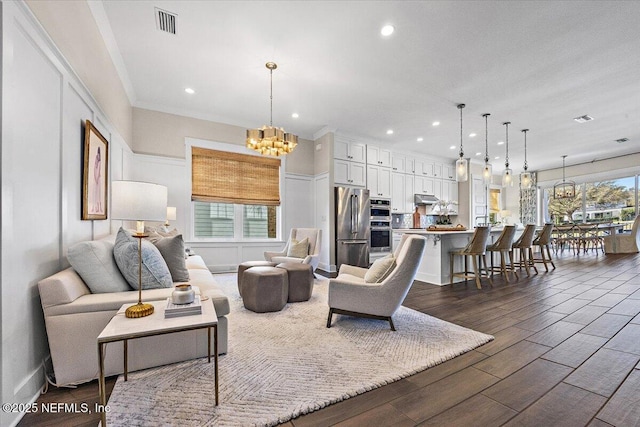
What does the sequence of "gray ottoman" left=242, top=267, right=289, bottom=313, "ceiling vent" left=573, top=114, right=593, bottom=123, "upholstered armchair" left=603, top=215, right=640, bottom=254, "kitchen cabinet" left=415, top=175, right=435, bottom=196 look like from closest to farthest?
"gray ottoman" left=242, top=267, right=289, bottom=313 → "ceiling vent" left=573, top=114, right=593, bottom=123 → "upholstered armchair" left=603, top=215, right=640, bottom=254 → "kitchen cabinet" left=415, top=175, right=435, bottom=196

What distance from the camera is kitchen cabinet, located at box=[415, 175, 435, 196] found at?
752cm

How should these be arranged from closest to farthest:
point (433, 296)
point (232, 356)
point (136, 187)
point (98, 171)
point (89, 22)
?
point (136, 187) → point (232, 356) → point (89, 22) → point (98, 171) → point (433, 296)

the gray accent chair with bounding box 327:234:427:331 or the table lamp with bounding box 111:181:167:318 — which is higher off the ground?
the table lamp with bounding box 111:181:167:318

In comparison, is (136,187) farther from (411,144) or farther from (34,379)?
(411,144)

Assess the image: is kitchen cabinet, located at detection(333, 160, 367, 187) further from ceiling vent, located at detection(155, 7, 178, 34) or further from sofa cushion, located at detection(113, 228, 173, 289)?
sofa cushion, located at detection(113, 228, 173, 289)

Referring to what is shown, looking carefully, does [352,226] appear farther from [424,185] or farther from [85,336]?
[85,336]

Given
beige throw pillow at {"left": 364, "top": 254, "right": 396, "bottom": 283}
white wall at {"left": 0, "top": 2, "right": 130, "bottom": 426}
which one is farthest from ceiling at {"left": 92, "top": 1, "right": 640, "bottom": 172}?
beige throw pillow at {"left": 364, "top": 254, "right": 396, "bottom": 283}

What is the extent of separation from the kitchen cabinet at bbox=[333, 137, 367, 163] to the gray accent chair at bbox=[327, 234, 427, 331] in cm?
368

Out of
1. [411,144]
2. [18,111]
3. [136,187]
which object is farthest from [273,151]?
[411,144]

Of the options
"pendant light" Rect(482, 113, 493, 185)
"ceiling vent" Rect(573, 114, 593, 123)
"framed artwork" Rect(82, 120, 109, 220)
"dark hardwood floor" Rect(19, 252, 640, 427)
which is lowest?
"dark hardwood floor" Rect(19, 252, 640, 427)

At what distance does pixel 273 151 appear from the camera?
3.79 m

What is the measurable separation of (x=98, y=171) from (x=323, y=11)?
279cm

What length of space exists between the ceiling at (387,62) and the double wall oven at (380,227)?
184 cm

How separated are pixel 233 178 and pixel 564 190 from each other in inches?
433
